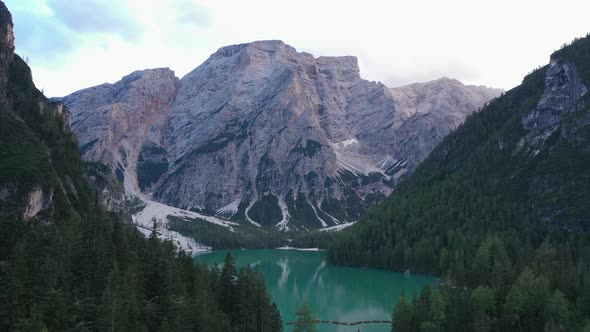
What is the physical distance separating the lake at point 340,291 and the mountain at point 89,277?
69.9 ft

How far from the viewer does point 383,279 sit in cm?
14950

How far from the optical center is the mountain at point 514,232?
238 ft

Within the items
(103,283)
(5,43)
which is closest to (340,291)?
(103,283)

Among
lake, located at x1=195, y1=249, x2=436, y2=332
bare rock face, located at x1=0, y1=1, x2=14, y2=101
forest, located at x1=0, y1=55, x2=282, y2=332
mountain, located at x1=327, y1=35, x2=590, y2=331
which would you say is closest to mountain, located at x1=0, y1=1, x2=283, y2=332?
forest, located at x1=0, y1=55, x2=282, y2=332

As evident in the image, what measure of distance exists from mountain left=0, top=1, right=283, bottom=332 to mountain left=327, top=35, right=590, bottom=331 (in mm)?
22122

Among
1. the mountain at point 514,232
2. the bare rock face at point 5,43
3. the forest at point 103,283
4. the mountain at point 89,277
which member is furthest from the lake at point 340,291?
the bare rock face at point 5,43

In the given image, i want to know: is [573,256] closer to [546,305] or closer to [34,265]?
[546,305]

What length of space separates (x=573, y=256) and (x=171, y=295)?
96317 millimetres

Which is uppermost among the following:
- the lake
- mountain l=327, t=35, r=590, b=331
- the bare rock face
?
the bare rock face

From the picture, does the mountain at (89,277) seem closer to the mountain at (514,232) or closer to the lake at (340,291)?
the lake at (340,291)

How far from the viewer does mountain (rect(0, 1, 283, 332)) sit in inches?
1928

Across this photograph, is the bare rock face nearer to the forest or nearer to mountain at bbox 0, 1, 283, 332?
mountain at bbox 0, 1, 283, 332

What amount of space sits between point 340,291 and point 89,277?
8196cm

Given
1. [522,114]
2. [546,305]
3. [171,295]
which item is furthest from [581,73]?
[171,295]
